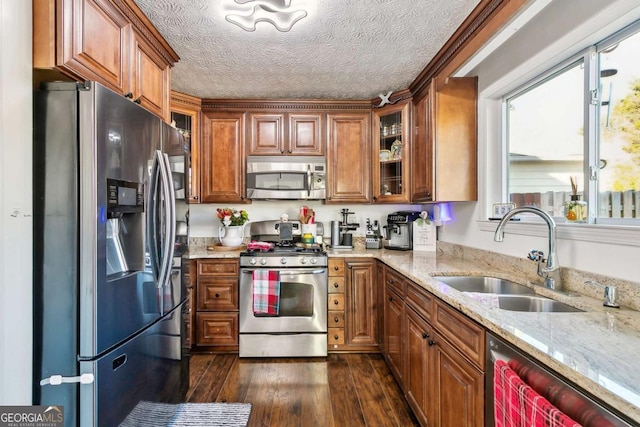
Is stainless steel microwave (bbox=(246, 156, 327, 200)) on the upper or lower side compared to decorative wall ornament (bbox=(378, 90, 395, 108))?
lower

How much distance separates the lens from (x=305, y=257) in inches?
108

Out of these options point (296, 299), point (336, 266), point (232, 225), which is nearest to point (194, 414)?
point (296, 299)

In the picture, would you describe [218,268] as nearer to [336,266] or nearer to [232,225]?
[232,225]

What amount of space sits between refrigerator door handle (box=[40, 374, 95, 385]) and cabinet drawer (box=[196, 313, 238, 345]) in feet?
5.19

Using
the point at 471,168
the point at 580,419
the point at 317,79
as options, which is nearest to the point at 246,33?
the point at 317,79

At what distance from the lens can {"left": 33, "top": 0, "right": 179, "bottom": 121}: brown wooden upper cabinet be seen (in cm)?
121

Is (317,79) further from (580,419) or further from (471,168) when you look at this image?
(580,419)

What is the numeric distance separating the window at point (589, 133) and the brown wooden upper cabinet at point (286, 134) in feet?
5.78

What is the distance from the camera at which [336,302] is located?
2.79m

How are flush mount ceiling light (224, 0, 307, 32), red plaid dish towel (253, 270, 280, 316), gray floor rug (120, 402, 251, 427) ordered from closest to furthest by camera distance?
gray floor rug (120, 402, 251, 427) → flush mount ceiling light (224, 0, 307, 32) → red plaid dish towel (253, 270, 280, 316)

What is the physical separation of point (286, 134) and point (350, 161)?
0.70m

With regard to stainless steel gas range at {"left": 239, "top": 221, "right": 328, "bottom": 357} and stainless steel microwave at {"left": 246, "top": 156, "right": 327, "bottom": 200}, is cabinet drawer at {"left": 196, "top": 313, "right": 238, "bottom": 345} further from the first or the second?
stainless steel microwave at {"left": 246, "top": 156, "right": 327, "bottom": 200}

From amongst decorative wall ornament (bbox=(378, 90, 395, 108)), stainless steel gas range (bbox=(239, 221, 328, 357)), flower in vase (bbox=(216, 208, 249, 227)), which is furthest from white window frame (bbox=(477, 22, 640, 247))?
flower in vase (bbox=(216, 208, 249, 227))

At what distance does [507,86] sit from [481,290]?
1.34m
